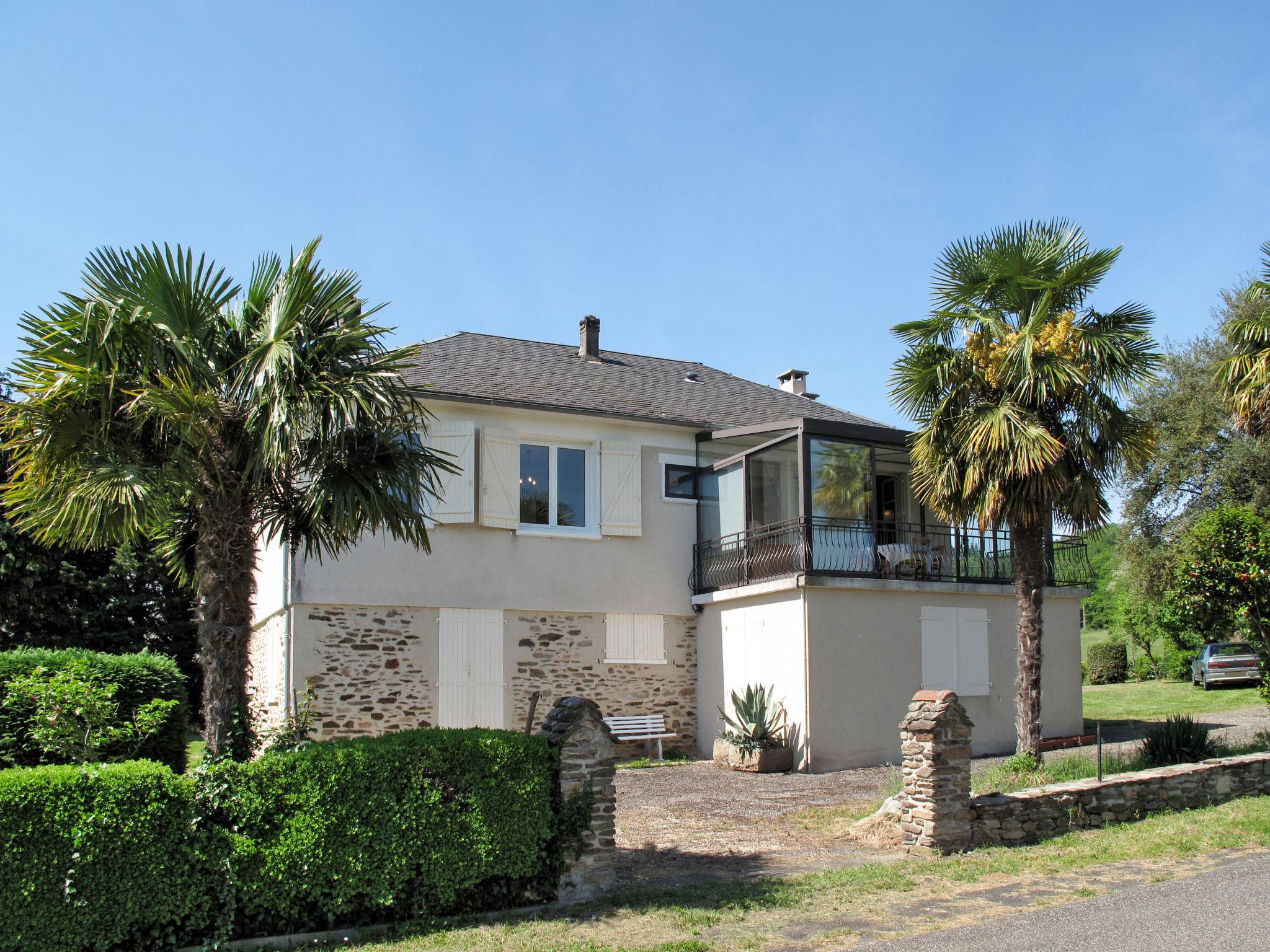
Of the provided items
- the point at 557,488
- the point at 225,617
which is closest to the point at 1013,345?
the point at 557,488

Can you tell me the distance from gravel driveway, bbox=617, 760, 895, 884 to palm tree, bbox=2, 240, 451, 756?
3652 mm

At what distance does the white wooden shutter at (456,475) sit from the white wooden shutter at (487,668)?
1.44 metres

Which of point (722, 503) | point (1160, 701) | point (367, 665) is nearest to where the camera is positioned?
point (367, 665)

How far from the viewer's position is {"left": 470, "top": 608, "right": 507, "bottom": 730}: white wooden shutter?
1477 cm

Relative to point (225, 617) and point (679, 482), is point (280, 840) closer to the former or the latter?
point (225, 617)

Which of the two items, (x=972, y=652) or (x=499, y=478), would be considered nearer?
(x=499, y=478)

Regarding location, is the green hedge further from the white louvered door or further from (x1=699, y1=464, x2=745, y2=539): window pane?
(x1=699, y1=464, x2=745, y2=539): window pane

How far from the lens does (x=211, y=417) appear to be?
→ 7348 mm

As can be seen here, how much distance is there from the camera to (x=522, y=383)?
16.3m

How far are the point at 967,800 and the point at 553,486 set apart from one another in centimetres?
840

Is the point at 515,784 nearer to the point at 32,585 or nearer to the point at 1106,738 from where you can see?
the point at 1106,738

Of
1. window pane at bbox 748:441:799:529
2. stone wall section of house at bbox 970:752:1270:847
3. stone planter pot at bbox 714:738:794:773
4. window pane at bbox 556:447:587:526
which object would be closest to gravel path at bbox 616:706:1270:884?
stone planter pot at bbox 714:738:794:773

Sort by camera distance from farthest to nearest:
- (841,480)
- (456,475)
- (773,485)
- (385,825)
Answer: (773,485) → (841,480) → (456,475) → (385,825)

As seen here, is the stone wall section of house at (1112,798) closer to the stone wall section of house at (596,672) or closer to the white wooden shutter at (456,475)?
the stone wall section of house at (596,672)
